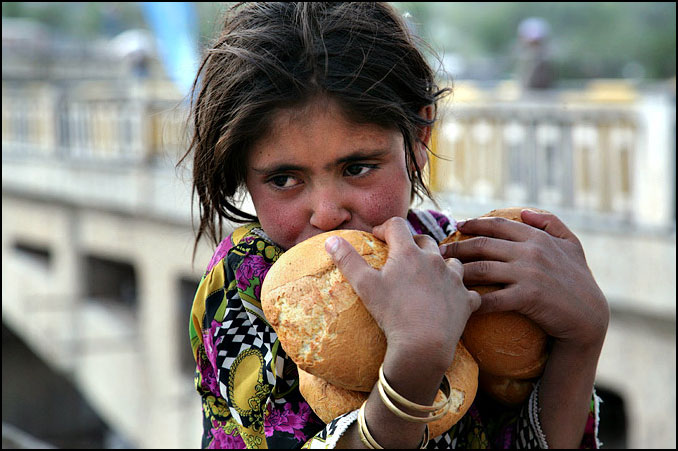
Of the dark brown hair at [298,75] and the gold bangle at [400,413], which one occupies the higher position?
the dark brown hair at [298,75]

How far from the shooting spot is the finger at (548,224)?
1198 mm

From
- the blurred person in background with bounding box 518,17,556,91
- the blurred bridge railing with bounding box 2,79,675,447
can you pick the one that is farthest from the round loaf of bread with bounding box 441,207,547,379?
the blurred person in background with bounding box 518,17,556,91

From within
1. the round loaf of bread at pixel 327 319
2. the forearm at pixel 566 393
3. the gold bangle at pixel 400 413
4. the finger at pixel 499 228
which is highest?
the finger at pixel 499 228

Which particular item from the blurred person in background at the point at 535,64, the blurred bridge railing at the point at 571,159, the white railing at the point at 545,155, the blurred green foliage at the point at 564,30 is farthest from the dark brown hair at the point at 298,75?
the blurred green foliage at the point at 564,30

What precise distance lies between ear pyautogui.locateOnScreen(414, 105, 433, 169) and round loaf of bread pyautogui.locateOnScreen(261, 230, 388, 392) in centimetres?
29

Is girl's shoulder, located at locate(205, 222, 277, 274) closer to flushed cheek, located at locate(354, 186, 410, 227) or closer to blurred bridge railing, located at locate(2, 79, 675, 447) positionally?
flushed cheek, located at locate(354, 186, 410, 227)

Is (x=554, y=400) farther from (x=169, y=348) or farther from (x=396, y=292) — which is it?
(x=169, y=348)

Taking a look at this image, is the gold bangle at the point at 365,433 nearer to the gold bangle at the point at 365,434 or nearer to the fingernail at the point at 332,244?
the gold bangle at the point at 365,434

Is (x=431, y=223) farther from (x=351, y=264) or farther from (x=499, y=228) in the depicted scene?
(x=351, y=264)

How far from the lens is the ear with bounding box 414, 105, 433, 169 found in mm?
1298

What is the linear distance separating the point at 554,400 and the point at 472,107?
5632mm

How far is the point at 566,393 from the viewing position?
1.21 metres

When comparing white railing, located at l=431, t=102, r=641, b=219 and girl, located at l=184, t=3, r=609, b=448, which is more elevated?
girl, located at l=184, t=3, r=609, b=448

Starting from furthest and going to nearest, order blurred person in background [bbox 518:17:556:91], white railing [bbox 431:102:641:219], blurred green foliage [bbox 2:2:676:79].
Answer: blurred green foliage [bbox 2:2:676:79], blurred person in background [bbox 518:17:556:91], white railing [bbox 431:102:641:219]
